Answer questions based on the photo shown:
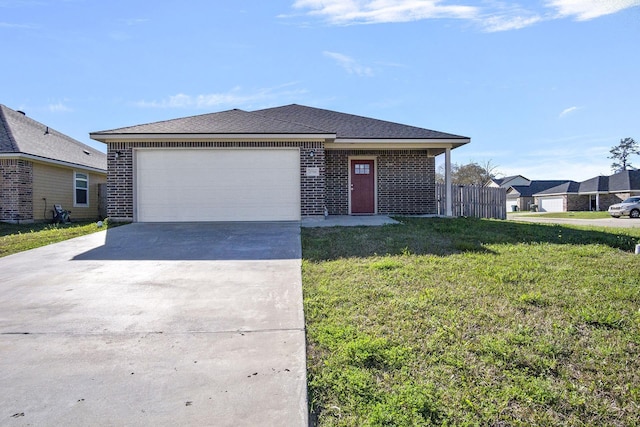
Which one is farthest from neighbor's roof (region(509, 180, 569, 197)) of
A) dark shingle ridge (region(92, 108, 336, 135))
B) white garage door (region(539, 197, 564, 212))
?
dark shingle ridge (region(92, 108, 336, 135))

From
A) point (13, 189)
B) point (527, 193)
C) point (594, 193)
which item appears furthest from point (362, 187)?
point (527, 193)

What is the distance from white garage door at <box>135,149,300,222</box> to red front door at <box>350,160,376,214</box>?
3292mm

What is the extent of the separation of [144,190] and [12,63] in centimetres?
699

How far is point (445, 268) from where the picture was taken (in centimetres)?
512

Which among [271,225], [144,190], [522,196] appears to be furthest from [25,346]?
[522,196]

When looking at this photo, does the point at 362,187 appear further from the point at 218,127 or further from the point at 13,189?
the point at 13,189

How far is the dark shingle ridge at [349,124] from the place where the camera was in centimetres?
1229

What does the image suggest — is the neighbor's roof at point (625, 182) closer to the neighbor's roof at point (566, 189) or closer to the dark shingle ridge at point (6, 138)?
the neighbor's roof at point (566, 189)

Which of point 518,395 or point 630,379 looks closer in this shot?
point 518,395

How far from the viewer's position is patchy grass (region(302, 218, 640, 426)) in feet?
7.20

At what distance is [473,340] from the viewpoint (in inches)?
118

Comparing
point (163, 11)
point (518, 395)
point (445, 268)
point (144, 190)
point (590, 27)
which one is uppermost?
point (163, 11)

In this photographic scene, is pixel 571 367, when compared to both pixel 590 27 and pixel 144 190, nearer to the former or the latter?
pixel 590 27

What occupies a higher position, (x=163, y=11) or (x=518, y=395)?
(x=163, y=11)
